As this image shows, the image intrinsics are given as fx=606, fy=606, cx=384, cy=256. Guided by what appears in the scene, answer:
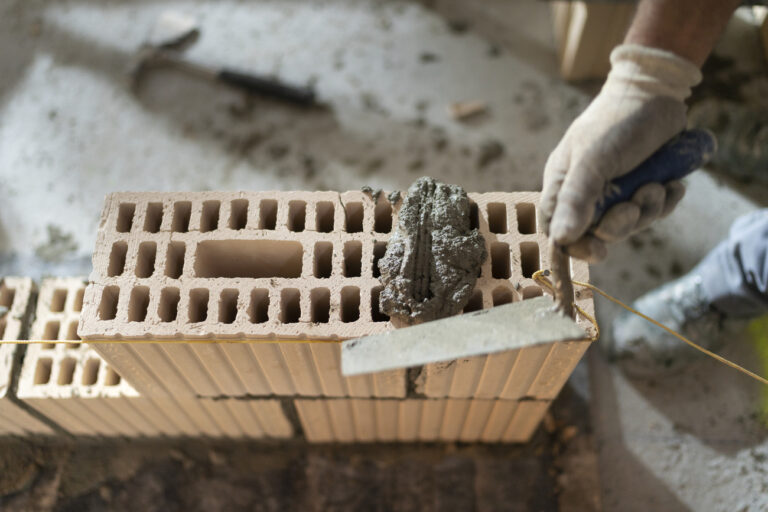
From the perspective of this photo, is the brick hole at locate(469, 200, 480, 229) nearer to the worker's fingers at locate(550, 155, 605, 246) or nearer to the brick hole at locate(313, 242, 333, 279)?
the worker's fingers at locate(550, 155, 605, 246)

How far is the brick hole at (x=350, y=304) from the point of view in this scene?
112 centimetres

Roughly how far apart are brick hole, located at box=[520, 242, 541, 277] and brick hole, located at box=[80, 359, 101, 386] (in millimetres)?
1029

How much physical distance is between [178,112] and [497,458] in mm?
1683

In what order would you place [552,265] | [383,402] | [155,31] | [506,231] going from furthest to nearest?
1. [155,31]
2. [383,402]
3. [506,231]
4. [552,265]

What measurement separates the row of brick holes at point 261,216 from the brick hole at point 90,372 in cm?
45

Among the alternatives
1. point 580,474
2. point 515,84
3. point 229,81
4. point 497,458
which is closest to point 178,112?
point 229,81

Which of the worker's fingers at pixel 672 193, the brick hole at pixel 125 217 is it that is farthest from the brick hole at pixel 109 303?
the worker's fingers at pixel 672 193

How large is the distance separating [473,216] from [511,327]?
0.28m

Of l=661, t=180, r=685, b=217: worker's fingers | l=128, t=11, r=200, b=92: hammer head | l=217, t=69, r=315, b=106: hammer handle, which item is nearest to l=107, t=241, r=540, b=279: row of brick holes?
l=661, t=180, r=685, b=217: worker's fingers

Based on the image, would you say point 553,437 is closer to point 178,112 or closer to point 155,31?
point 178,112

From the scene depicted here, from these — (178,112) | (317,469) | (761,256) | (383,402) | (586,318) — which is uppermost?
(586,318)

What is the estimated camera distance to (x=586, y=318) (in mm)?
1059

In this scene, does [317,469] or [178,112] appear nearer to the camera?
[317,469]

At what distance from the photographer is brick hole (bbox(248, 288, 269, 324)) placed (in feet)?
3.63
